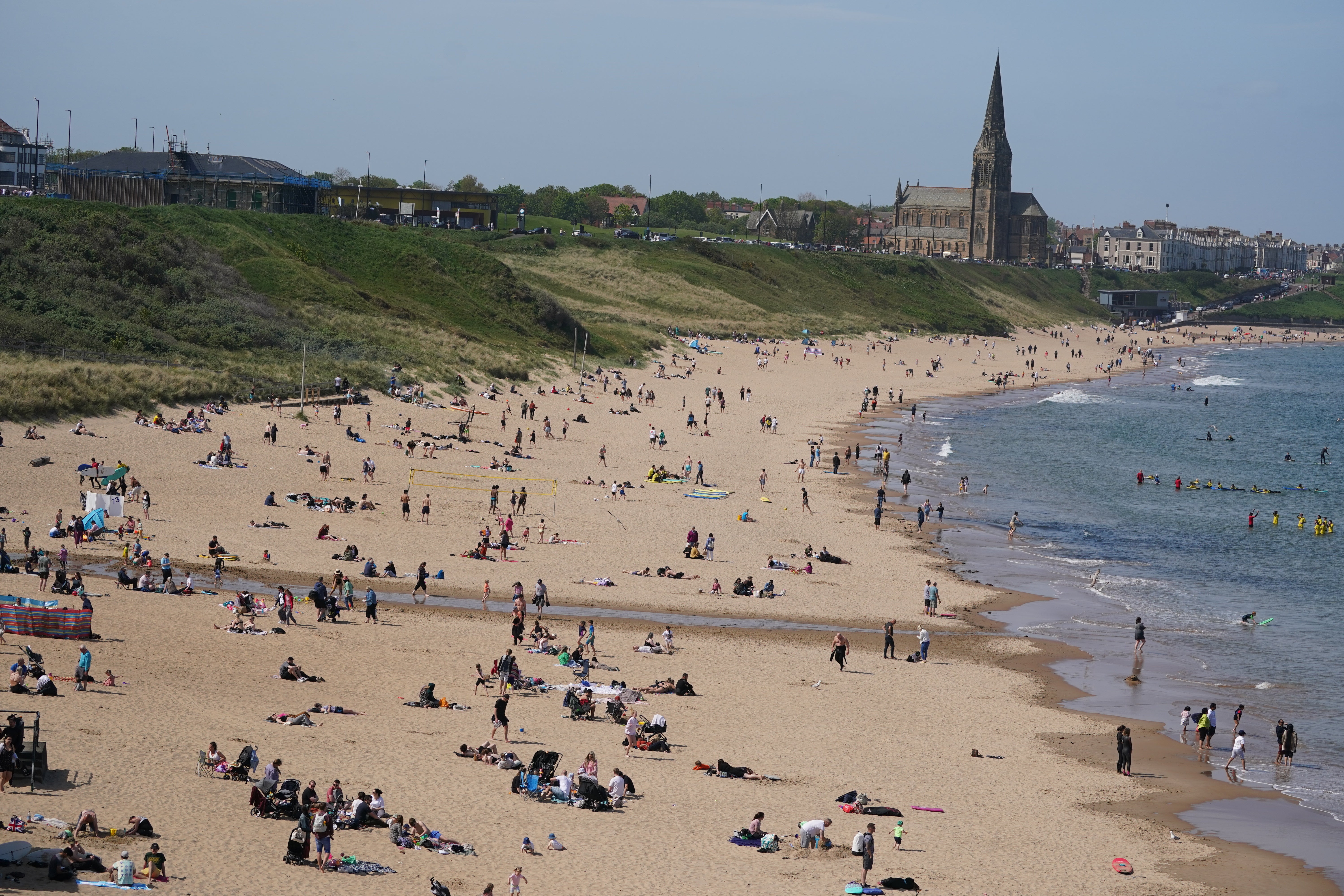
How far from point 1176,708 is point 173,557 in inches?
835

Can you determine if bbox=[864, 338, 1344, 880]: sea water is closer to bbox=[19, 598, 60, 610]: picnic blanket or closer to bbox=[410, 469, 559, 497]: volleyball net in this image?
bbox=[410, 469, 559, 497]: volleyball net

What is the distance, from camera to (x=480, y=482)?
127ft

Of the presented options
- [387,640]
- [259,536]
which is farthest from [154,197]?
[387,640]

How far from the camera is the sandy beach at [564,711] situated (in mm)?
15625

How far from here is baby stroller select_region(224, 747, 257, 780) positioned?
1636 cm

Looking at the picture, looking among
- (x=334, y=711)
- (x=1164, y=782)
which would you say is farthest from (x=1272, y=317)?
(x=334, y=711)

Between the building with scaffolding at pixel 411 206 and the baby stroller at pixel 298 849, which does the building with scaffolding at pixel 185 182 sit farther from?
the baby stroller at pixel 298 849

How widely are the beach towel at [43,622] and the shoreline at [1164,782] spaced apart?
16.6 metres

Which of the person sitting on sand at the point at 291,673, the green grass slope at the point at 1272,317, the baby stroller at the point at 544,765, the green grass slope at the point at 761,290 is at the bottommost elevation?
the baby stroller at the point at 544,765

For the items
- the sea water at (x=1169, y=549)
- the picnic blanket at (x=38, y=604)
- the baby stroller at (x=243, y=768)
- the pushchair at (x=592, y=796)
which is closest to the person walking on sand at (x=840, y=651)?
the sea water at (x=1169, y=549)

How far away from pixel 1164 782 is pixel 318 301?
51613mm

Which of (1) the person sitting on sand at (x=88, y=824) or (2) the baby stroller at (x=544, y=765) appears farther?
(2) the baby stroller at (x=544, y=765)

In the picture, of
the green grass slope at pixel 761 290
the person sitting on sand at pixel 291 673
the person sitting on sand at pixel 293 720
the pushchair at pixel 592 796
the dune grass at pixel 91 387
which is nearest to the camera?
the pushchair at pixel 592 796

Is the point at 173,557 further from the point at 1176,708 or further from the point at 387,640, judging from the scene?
the point at 1176,708
